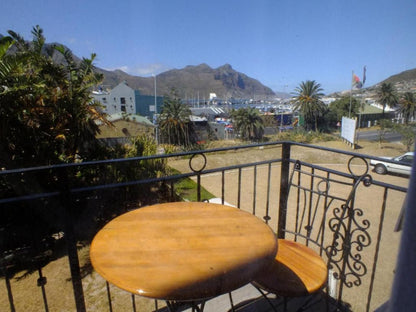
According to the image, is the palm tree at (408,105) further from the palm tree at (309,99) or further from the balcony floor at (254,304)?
the balcony floor at (254,304)

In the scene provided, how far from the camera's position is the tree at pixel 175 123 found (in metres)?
27.5

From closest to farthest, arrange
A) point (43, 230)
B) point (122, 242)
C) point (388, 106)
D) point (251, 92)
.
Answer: point (122, 242), point (43, 230), point (388, 106), point (251, 92)

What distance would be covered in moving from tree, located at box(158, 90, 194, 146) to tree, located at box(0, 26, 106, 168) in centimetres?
1940

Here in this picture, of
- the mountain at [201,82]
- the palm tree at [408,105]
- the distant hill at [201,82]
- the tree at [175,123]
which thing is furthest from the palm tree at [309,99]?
the mountain at [201,82]

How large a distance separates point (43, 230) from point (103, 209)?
1.52m

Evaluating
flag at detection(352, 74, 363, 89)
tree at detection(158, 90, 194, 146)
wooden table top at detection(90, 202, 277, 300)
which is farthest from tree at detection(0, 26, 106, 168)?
flag at detection(352, 74, 363, 89)

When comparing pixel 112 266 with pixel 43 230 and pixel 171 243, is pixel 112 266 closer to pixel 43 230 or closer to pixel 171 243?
pixel 171 243

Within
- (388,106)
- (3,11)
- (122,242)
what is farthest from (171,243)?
(388,106)

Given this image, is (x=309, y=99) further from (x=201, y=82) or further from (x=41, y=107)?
(x=201, y=82)

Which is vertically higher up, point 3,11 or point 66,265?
point 3,11

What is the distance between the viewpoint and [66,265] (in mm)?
6543

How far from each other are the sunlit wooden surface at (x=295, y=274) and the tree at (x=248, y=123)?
30.0 m

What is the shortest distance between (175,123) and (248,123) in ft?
30.2

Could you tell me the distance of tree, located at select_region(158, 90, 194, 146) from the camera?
2752 centimetres
